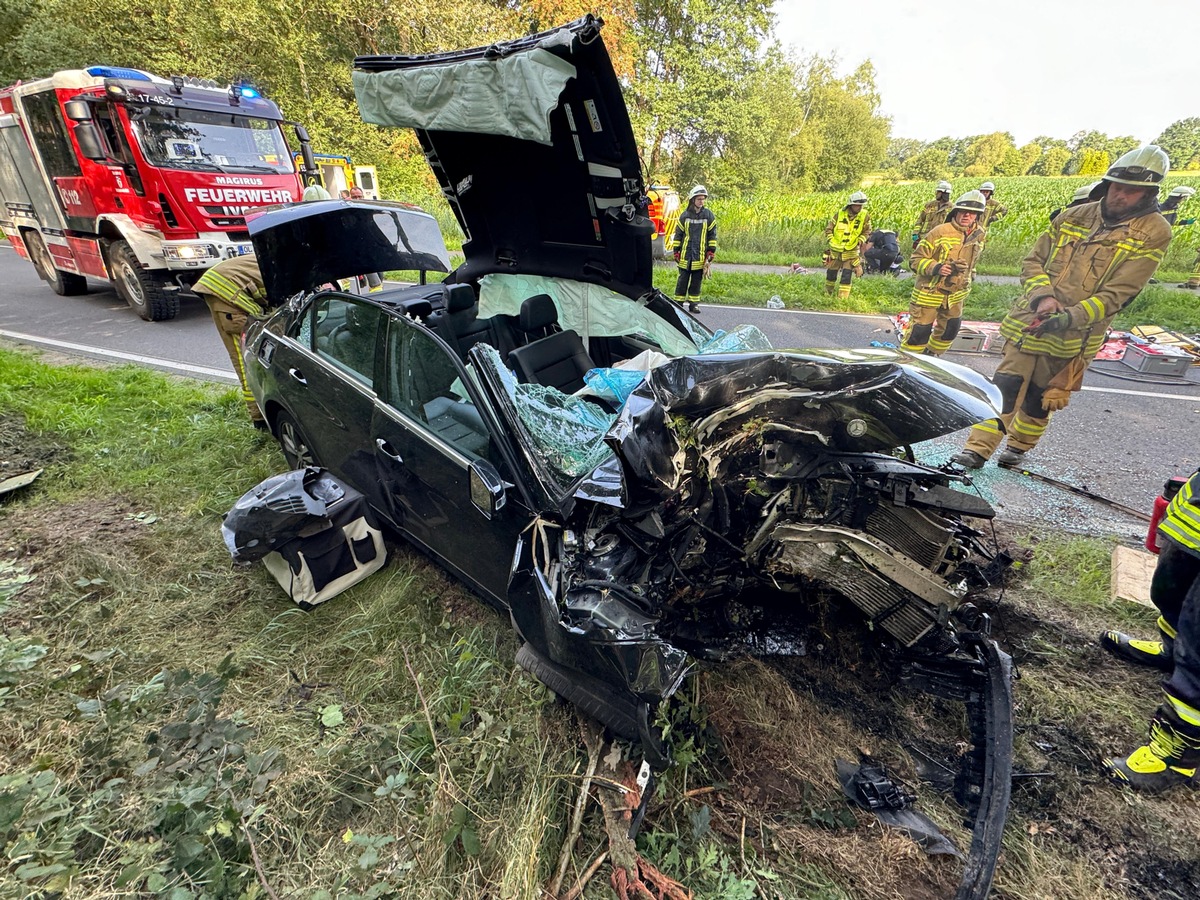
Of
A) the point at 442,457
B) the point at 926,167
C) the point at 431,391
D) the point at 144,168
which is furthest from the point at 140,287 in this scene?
the point at 926,167

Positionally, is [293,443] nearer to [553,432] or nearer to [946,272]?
[553,432]

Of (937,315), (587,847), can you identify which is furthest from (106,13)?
(587,847)

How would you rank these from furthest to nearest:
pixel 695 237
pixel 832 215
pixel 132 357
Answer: pixel 832 215
pixel 695 237
pixel 132 357

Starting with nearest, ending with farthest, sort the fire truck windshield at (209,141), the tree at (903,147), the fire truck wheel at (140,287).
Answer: the fire truck windshield at (209,141) < the fire truck wheel at (140,287) < the tree at (903,147)

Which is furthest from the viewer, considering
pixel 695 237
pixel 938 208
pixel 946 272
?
pixel 938 208

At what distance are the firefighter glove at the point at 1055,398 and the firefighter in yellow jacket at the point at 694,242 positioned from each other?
4.83 meters

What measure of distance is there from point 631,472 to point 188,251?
817cm

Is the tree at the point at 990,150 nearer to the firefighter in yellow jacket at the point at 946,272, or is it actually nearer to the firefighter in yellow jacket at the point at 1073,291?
the firefighter in yellow jacket at the point at 946,272

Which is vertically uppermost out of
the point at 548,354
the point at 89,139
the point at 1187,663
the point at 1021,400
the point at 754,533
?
the point at 89,139

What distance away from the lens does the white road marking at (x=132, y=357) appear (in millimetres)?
5953

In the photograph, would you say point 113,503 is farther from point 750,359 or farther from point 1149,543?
point 1149,543

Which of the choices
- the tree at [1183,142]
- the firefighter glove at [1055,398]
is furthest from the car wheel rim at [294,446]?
the tree at [1183,142]

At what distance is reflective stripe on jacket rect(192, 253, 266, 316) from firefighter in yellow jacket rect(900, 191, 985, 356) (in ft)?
21.4

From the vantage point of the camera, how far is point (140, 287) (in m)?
7.55
